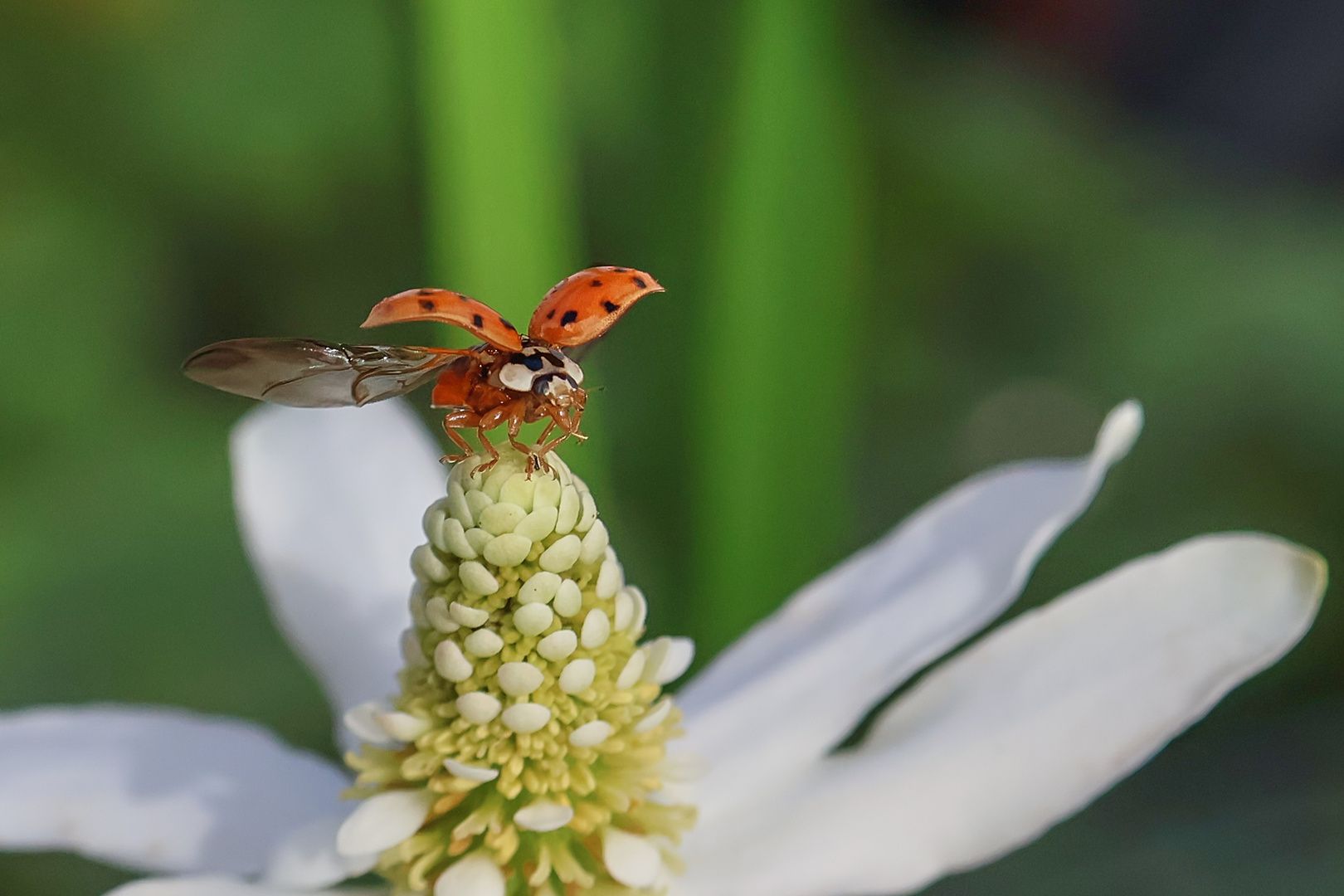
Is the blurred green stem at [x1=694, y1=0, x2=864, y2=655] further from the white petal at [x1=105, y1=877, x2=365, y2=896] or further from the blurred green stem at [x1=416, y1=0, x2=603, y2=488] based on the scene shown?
the white petal at [x1=105, y1=877, x2=365, y2=896]

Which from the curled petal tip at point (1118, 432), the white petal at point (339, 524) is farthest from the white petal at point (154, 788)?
the curled petal tip at point (1118, 432)

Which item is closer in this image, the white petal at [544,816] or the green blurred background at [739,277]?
the white petal at [544,816]

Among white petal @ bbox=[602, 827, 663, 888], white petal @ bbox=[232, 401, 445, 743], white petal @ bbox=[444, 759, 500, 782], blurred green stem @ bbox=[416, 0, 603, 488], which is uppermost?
blurred green stem @ bbox=[416, 0, 603, 488]

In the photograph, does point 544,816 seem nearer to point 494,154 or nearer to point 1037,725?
point 1037,725

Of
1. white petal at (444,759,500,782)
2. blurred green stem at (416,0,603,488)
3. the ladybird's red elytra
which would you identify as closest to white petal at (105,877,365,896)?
white petal at (444,759,500,782)

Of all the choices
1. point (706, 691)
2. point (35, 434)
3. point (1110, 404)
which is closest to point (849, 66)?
point (1110, 404)

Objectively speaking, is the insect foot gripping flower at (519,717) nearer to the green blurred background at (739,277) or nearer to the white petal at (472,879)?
the white petal at (472,879)
